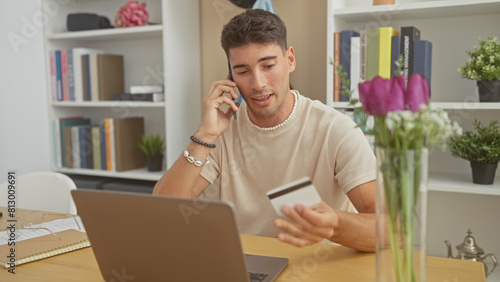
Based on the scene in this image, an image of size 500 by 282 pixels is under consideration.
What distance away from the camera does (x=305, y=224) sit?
733mm

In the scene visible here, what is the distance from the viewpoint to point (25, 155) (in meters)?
2.65

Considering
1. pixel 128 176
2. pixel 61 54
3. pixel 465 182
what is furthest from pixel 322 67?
pixel 61 54

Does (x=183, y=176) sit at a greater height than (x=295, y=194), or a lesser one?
lesser

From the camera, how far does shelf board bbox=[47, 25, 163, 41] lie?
2385mm

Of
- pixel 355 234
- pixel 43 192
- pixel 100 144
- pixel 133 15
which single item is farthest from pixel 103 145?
pixel 355 234

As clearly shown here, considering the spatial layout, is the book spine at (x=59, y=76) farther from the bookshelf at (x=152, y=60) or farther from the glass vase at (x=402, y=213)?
the glass vase at (x=402, y=213)

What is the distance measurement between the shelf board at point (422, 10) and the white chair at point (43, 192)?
1.30 metres

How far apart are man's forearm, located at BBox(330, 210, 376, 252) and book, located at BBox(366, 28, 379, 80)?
1037mm

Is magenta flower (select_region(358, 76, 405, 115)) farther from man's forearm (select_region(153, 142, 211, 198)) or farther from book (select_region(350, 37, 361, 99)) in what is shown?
book (select_region(350, 37, 361, 99))

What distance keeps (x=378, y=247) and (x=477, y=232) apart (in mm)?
1629

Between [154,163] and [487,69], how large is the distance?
1.66 meters

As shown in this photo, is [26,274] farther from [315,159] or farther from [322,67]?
[322,67]

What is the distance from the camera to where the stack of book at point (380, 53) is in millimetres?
1841

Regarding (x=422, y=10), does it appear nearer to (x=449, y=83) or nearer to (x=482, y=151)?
(x=449, y=83)
